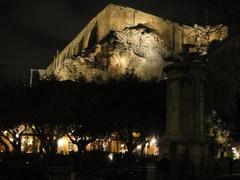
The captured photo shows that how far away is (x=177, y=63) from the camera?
21.2 m

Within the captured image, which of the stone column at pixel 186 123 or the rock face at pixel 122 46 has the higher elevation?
the rock face at pixel 122 46

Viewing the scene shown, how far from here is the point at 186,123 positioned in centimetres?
2069

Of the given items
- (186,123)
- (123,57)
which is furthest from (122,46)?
(186,123)

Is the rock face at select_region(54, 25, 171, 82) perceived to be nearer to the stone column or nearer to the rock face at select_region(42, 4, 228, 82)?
the rock face at select_region(42, 4, 228, 82)

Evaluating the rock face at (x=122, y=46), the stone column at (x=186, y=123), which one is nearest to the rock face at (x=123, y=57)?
the rock face at (x=122, y=46)

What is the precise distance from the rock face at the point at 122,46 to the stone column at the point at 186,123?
7739cm

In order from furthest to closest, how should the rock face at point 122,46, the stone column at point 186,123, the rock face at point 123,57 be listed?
the rock face at point 122,46, the rock face at point 123,57, the stone column at point 186,123

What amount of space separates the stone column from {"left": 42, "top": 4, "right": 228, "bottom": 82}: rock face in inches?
3047

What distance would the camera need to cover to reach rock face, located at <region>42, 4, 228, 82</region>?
105 metres

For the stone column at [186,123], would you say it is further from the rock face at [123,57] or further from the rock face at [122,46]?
the rock face at [123,57]

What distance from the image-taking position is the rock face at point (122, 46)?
343 ft

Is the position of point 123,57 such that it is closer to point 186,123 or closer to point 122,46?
point 122,46

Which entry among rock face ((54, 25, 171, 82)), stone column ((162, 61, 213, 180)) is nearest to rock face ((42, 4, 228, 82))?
rock face ((54, 25, 171, 82))

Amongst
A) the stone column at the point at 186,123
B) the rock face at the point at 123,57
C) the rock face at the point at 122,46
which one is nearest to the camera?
the stone column at the point at 186,123
